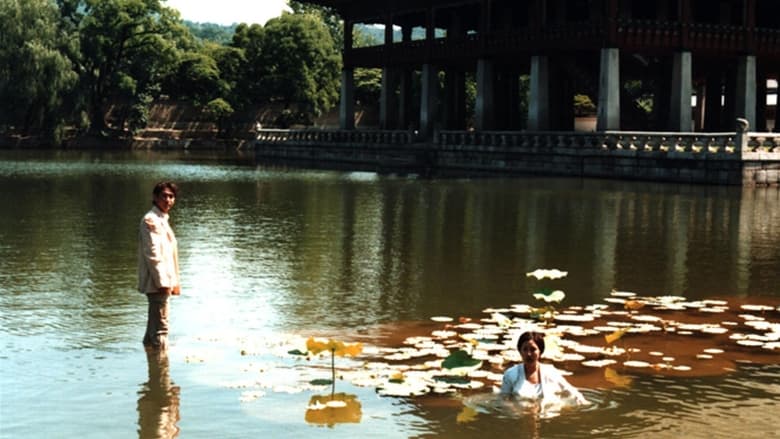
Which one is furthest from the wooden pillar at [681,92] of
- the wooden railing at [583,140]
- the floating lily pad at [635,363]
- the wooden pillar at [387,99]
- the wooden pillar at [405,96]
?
the floating lily pad at [635,363]

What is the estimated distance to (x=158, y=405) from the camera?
1032 cm

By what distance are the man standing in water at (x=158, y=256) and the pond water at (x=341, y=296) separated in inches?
24.9

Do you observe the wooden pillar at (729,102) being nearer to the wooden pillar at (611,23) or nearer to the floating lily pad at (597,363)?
the wooden pillar at (611,23)

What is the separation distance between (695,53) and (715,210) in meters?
24.7

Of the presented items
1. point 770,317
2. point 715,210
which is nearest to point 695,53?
point 715,210

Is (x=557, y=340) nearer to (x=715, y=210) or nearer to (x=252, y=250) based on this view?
(x=252, y=250)

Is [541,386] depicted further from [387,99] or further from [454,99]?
[387,99]

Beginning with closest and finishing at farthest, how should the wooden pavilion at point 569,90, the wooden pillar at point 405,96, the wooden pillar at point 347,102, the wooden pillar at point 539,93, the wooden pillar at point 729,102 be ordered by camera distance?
the wooden pavilion at point 569,90
the wooden pillar at point 539,93
the wooden pillar at point 729,102
the wooden pillar at point 405,96
the wooden pillar at point 347,102

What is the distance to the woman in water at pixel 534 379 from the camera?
10258 millimetres

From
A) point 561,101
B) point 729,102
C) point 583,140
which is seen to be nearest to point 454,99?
point 561,101

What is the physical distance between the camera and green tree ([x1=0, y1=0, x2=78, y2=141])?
81.1m

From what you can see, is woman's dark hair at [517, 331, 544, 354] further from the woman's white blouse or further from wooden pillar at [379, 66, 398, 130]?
wooden pillar at [379, 66, 398, 130]

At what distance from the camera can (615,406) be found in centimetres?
1055

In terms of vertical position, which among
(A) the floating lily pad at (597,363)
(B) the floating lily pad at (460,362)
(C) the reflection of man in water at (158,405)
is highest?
(B) the floating lily pad at (460,362)
